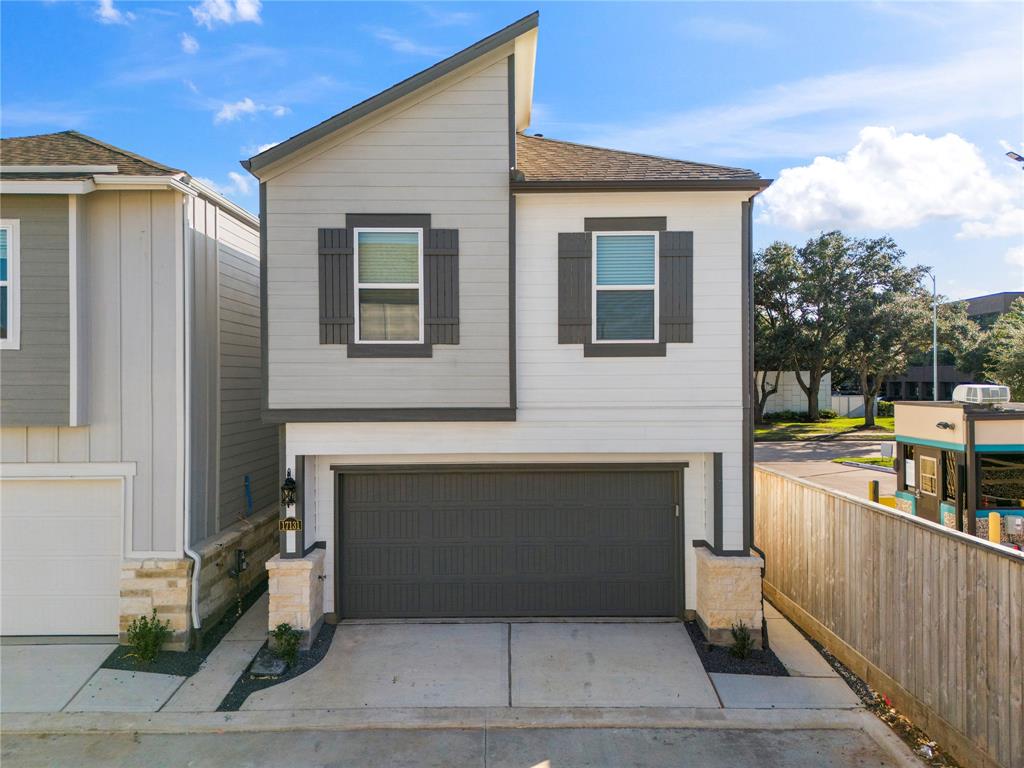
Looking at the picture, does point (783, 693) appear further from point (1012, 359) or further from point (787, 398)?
point (787, 398)

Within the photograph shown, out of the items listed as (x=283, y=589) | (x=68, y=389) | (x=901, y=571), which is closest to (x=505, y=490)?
(x=283, y=589)

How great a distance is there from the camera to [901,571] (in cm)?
563

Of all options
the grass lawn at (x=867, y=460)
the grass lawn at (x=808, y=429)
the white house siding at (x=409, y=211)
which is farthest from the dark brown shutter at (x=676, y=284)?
the grass lawn at (x=808, y=429)

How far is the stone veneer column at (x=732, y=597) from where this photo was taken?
693cm

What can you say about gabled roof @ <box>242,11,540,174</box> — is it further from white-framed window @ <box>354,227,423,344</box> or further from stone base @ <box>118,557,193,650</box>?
stone base @ <box>118,557,193,650</box>

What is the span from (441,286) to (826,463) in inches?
754

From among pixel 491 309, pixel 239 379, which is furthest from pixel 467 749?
pixel 239 379

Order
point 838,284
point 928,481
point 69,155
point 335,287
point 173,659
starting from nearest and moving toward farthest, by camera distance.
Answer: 1. point 173,659
2. point 335,287
3. point 69,155
4. point 928,481
5. point 838,284

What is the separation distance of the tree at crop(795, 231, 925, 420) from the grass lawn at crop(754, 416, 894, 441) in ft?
11.5

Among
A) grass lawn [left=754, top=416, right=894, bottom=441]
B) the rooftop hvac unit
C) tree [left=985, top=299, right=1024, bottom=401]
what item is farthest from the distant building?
the rooftop hvac unit

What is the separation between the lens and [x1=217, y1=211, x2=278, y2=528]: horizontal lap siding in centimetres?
823

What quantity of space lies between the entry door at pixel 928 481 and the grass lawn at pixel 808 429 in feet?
71.1

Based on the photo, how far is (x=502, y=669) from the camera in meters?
6.52

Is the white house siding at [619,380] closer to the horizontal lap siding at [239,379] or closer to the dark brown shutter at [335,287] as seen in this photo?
the dark brown shutter at [335,287]
